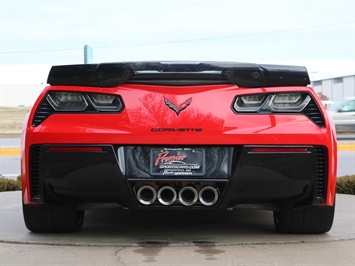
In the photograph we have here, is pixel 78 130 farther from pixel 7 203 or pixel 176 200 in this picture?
pixel 7 203

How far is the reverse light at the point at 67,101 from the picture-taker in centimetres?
421

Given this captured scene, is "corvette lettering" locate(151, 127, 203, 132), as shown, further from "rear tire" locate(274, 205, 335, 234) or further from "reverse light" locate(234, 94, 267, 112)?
"rear tire" locate(274, 205, 335, 234)

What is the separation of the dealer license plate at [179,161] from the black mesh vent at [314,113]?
2.34 ft

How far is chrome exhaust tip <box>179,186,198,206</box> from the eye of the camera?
412 cm

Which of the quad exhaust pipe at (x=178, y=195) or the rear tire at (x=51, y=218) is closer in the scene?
the quad exhaust pipe at (x=178, y=195)

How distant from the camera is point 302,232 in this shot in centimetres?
465

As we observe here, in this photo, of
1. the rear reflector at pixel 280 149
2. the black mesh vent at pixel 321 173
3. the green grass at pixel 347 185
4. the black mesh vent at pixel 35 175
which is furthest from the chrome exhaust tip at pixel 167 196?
the green grass at pixel 347 185

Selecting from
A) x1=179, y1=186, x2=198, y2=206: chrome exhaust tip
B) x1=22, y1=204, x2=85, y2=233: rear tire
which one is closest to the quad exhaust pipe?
x1=179, y1=186, x2=198, y2=206: chrome exhaust tip

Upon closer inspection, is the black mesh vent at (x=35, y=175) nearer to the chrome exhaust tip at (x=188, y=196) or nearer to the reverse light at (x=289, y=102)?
the chrome exhaust tip at (x=188, y=196)

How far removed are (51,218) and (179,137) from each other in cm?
114

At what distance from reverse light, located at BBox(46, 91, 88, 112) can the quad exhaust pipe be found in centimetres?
65

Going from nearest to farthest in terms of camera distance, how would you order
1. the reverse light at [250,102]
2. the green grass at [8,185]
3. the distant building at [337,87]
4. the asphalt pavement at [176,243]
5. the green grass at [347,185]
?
the asphalt pavement at [176,243] < the reverse light at [250,102] < the green grass at [347,185] < the green grass at [8,185] < the distant building at [337,87]

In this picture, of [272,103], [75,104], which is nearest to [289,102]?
[272,103]

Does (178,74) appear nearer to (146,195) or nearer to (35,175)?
(146,195)
